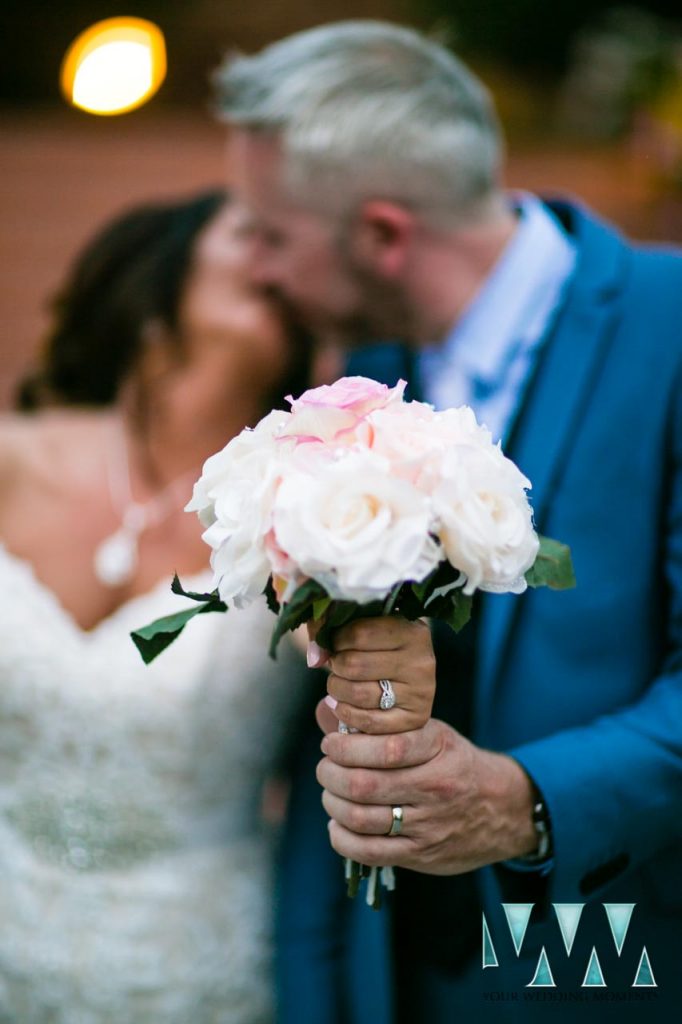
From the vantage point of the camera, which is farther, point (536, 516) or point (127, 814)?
point (127, 814)

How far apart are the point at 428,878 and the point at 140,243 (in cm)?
181

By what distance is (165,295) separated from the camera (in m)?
2.63

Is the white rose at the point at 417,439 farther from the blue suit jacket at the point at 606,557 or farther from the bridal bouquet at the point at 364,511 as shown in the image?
the blue suit jacket at the point at 606,557

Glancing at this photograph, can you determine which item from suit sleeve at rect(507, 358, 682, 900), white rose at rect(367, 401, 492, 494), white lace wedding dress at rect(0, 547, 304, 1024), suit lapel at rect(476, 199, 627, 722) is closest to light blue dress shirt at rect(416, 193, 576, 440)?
suit lapel at rect(476, 199, 627, 722)

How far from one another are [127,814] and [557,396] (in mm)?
1334

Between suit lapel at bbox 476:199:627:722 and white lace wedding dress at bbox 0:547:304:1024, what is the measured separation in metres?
0.69

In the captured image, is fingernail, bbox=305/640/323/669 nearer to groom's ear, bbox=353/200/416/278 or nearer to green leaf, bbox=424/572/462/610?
green leaf, bbox=424/572/462/610

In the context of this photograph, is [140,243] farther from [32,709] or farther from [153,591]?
[32,709]

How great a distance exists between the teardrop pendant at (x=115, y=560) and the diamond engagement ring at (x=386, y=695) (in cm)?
135

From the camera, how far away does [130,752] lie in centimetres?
227

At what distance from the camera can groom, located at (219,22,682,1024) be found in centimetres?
154

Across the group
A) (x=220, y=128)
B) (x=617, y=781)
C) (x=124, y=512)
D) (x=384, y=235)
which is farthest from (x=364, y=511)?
(x=220, y=128)

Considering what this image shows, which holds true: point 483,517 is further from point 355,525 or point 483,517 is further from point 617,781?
point 617,781

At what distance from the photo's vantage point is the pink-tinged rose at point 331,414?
1109mm
